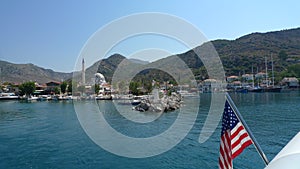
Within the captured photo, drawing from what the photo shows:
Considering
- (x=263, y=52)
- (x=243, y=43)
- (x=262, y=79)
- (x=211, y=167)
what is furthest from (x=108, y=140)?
(x=243, y=43)

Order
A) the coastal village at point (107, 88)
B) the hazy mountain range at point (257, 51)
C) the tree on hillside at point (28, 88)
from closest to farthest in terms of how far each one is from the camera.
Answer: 1. the coastal village at point (107, 88)
2. the tree on hillside at point (28, 88)
3. the hazy mountain range at point (257, 51)

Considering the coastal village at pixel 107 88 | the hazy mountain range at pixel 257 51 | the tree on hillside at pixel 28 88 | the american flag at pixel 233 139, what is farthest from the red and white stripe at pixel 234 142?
the tree on hillside at pixel 28 88

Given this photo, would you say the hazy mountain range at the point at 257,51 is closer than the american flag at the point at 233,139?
No

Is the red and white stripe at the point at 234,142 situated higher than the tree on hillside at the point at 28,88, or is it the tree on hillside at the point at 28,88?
the tree on hillside at the point at 28,88

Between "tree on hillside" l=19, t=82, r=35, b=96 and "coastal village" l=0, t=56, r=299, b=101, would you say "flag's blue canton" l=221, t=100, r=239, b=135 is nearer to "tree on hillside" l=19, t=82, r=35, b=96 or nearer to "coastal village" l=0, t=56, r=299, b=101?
"coastal village" l=0, t=56, r=299, b=101

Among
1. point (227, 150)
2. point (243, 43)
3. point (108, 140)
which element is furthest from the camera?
point (243, 43)

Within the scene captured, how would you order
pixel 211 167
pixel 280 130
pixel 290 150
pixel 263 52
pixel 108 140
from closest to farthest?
pixel 290 150
pixel 211 167
pixel 108 140
pixel 280 130
pixel 263 52

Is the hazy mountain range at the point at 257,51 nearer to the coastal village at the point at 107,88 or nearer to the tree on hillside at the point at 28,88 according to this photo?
the coastal village at the point at 107,88

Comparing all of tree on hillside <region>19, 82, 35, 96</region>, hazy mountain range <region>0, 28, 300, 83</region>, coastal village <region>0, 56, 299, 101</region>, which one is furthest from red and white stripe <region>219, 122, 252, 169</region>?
tree on hillside <region>19, 82, 35, 96</region>

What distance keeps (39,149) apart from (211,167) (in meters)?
8.30

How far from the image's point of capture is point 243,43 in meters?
123

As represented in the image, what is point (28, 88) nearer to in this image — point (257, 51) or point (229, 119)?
point (229, 119)

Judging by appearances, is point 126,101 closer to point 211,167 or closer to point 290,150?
point 211,167

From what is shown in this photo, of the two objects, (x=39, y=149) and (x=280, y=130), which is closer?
(x=39, y=149)
